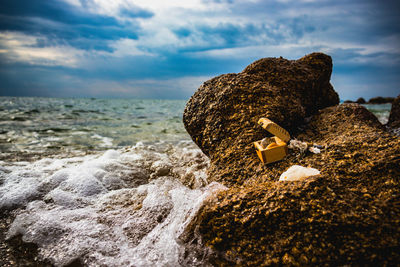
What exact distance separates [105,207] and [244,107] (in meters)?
2.44

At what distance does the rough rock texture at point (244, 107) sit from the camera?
9.47ft

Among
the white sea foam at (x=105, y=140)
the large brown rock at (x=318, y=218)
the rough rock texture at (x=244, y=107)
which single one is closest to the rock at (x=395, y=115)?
the rough rock texture at (x=244, y=107)

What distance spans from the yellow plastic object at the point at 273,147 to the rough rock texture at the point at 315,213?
3.6 inches

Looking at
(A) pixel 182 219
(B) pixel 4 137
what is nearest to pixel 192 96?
(A) pixel 182 219

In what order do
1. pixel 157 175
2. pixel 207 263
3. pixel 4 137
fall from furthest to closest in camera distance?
1. pixel 4 137
2. pixel 157 175
3. pixel 207 263

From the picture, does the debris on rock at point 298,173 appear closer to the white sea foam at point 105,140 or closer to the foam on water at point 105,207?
the foam on water at point 105,207

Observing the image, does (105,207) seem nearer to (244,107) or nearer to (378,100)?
(244,107)

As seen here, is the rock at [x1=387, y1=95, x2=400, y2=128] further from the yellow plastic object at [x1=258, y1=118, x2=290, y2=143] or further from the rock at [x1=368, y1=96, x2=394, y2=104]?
the rock at [x1=368, y1=96, x2=394, y2=104]

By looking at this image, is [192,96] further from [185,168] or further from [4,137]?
[4,137]

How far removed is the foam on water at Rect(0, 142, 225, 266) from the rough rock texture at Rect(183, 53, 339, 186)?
1.61 feet

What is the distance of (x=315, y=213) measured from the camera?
1.60 meters

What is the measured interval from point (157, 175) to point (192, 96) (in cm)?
168

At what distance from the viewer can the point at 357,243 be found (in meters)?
1.44

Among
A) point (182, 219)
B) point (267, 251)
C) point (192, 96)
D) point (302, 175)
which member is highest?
point (192, 96)
